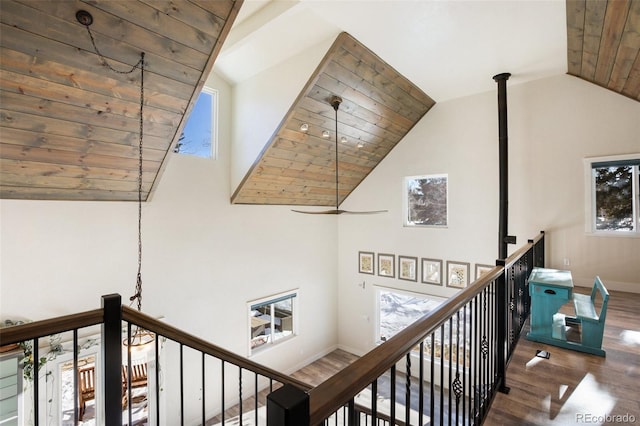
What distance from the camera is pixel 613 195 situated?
4723 millimetres

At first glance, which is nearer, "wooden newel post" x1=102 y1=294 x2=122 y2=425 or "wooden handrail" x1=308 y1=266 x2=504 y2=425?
"wooden handrail" x1=308 y1=266 x2=504 y2=425

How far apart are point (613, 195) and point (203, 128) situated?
681 cm

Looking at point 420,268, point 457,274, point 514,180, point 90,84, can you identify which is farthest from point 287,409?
Answer: point 420,268

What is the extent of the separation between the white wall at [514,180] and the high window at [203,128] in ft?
12.5

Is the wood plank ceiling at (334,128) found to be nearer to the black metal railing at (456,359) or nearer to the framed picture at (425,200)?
the framed picture at (425,200)

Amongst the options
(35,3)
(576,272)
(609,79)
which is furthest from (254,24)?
(576,272)

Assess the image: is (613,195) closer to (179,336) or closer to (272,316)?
(179,336)

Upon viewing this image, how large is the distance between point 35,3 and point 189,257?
3.76 m

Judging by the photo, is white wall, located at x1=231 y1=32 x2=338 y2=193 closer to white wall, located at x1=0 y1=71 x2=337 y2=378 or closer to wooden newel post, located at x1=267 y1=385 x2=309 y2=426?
white wall, located at x1=0 y1=71 x2=337 y2=378

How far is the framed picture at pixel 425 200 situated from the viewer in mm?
6504

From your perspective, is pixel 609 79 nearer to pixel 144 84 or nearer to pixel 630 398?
pixel 630 398

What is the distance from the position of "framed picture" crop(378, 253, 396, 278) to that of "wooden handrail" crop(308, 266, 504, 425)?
19.7 feet

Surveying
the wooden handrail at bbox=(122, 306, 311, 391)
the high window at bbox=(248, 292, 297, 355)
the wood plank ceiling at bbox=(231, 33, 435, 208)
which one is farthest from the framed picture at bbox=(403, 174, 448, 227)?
the wooden handrail at bbox=(122, 306, 311, 391)

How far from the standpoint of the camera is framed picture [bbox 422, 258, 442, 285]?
6.46 metres
